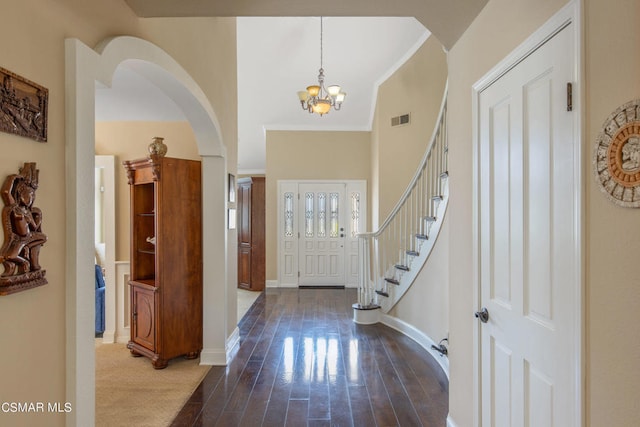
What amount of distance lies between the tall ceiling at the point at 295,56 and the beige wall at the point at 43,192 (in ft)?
1.92

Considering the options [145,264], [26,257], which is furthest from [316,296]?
[26,257]

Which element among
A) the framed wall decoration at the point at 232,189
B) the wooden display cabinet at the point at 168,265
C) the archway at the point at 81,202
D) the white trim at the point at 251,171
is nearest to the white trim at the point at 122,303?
the wooden display cabinet at the point at 168,265

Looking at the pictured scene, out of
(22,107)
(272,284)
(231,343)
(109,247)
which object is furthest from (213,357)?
(272,284)

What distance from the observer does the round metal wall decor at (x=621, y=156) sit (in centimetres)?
90

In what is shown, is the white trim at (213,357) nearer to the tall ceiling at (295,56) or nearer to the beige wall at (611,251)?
the tall ceiling at (295,56)

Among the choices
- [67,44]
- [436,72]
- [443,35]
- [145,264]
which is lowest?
[145,264]

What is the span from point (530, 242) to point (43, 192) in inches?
72.0

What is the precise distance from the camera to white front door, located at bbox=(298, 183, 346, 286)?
727 centimetres

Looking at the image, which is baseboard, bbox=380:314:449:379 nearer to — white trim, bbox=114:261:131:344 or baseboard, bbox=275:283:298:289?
baseboard, bbox=275:283:298:289

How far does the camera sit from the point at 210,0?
5.71 feet

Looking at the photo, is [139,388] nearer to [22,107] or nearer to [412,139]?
[22,107]

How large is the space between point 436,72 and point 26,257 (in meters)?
5.10

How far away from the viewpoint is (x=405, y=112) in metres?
5.53

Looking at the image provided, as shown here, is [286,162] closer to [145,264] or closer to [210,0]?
[145,264]
